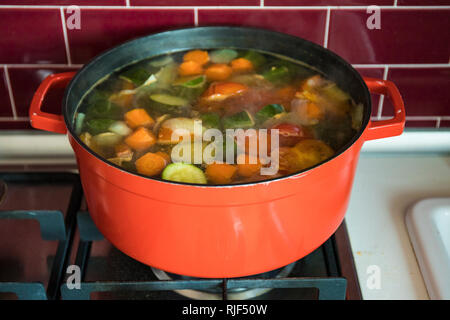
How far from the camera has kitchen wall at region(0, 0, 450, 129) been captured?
3.74ft

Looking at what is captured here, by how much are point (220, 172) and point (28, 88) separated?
1.94 ft

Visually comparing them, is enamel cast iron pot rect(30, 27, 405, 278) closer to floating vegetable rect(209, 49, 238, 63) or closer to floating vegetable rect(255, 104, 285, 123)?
floating vegetable rect(255, 104, 285, 123)

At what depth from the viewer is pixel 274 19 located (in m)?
1.16

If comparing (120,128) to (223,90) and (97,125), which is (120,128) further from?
(223,90)

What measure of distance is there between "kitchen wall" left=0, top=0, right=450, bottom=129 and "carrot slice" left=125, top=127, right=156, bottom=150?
1.00 ft

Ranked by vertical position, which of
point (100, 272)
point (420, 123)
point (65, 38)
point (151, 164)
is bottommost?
point (100, 272)

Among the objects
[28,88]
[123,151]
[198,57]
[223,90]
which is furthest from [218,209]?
[28,88]

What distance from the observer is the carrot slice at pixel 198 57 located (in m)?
1.14

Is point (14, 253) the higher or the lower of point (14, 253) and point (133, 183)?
the lower
